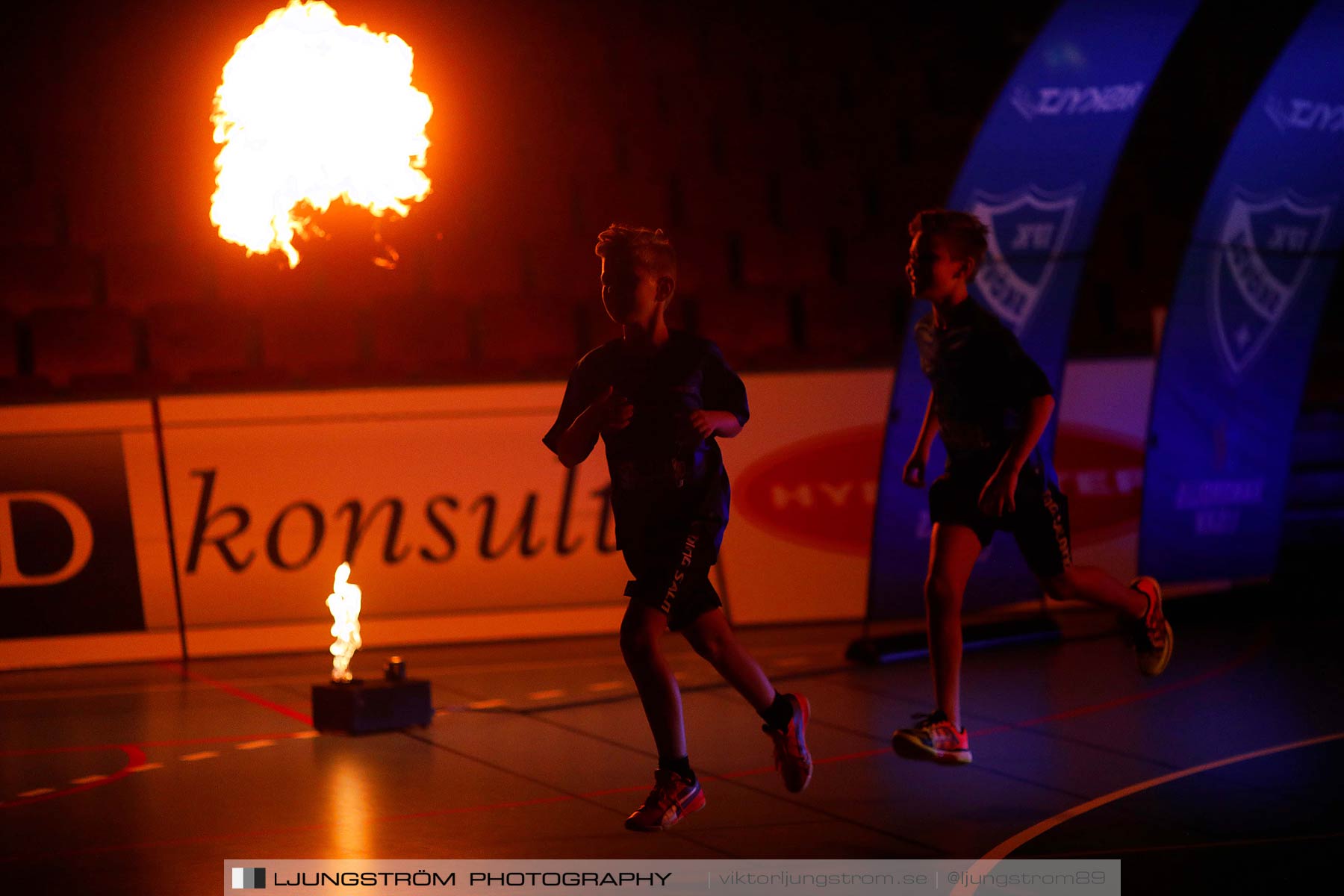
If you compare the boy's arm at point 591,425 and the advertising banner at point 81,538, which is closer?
the boy's arm at point 591,425

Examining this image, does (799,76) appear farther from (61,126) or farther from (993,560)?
(61,126)

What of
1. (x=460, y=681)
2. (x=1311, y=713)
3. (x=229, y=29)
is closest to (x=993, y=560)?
(x=1311, y=713)

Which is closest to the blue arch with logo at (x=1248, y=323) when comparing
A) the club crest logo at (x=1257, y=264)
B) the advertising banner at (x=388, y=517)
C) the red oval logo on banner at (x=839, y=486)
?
the club crest logo at (x=1257, y=264)

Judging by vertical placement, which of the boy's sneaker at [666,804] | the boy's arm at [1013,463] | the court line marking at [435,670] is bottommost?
the court line marking at [435,670]

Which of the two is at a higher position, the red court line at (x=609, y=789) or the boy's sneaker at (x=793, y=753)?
the boy's sneaker at (x=793, y=753)

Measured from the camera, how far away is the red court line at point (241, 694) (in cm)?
639

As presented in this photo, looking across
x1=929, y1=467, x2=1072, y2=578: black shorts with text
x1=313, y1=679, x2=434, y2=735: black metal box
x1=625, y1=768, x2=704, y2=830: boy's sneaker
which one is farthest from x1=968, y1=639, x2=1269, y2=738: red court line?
x1=313, y1=679, x2=434, y2=735: black metal box

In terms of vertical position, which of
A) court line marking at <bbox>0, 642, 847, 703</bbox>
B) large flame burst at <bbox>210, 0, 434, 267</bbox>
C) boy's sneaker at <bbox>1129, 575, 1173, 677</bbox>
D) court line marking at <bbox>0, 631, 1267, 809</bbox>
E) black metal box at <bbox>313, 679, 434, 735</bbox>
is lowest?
court line marking at <bbox>0, 642, 847, 703</bbox>

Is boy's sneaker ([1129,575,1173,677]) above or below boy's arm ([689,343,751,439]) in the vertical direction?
below

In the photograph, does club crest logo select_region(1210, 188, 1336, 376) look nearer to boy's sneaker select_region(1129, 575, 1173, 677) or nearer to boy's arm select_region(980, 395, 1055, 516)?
boy's sneaker select_region(1129, 575, 1173, 677)

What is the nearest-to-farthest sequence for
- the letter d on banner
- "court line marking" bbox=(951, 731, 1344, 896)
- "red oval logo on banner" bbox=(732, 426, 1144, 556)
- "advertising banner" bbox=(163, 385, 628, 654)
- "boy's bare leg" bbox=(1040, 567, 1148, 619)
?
"court line marking" bbox=(951, 731, 1344, 896) → "boy's bare leg" bbox=(1040, 567, 1148, 619) → the letter d on banner → "advertising banner" bbox=(163, 385, 628, 654) → "red oval logo on banner" bbox=(732, 426, 1144, 556)

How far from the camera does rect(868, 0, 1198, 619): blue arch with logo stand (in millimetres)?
7328

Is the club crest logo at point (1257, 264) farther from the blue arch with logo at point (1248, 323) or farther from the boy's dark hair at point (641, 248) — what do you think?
the boy's dark hair at point (641, 248)

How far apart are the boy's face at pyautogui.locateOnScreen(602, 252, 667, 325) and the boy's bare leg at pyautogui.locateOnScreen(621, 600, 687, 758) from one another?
2.83 ft
